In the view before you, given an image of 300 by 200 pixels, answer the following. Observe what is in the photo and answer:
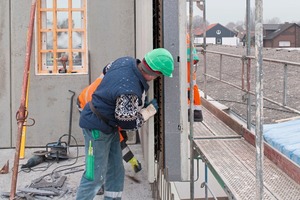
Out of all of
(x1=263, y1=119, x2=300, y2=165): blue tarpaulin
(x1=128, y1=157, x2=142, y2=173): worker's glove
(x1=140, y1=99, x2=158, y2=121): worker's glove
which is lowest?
(x1=128, y1=157, x2=142, y2=173): worker's glove

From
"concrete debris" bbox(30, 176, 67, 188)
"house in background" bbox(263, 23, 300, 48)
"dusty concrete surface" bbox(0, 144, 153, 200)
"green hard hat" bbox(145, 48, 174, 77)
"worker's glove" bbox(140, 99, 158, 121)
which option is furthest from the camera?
"house in background" bbox(263, 23, 300, 48)

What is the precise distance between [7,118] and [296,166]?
4630 mm

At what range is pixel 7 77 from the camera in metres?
6.93

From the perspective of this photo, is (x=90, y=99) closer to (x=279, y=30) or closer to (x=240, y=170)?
(x=240, y=170)

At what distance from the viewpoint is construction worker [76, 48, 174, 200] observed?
3.85 m

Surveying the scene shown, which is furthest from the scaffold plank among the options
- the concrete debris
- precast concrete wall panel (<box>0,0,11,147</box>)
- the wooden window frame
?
precast concrete wall panel (<box>0,0,11,147</box>)

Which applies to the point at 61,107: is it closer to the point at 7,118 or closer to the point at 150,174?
Result: the point at 7,118

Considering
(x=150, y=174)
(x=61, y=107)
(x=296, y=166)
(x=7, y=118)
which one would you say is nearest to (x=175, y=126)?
(x=150, y=174)

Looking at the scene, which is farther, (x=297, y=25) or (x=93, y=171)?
(x=297, y=25)

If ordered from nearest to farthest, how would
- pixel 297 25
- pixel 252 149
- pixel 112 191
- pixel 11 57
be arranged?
pixel 112 191 → pixel 252 149 → pixel 11 57 → pixel 297 25

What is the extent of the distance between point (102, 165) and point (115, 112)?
642 mm

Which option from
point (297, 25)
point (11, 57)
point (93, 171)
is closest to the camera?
point (93, 171)

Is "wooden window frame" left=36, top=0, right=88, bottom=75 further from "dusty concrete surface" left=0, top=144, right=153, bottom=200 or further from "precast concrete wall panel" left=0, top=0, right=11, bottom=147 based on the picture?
"dusty concrete surface" left=0, top=144, right=153, bottom=200

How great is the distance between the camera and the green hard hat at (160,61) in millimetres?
3839
